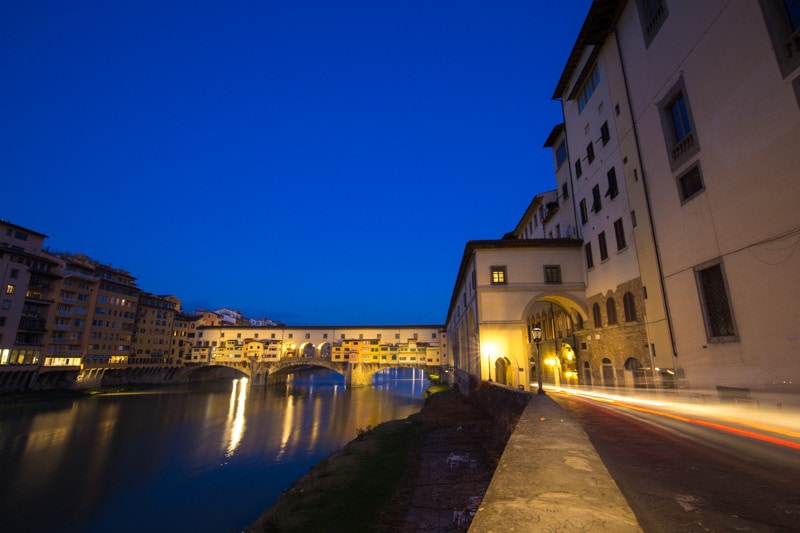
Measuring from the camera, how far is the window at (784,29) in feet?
38.8

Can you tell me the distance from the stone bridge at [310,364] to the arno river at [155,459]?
28.3 metres

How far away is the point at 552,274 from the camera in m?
28.4

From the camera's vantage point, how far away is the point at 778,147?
40.4 ft

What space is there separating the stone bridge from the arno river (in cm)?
2831

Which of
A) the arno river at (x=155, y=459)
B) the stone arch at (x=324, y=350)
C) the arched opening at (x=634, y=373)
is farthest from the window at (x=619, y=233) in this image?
the stone arch at (x=324, y=350)

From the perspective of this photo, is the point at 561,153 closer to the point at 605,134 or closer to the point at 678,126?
the point at 605,134

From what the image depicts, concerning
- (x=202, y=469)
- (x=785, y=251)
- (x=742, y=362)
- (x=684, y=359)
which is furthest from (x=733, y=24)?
(x=202, y=469)

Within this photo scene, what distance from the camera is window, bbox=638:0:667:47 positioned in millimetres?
17953

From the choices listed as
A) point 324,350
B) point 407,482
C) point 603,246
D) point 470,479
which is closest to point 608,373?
point 603,246

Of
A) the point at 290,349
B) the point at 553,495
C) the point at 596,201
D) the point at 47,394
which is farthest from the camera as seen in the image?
the point at 290,349

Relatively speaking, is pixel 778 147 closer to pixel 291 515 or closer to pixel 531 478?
pixel 531 478

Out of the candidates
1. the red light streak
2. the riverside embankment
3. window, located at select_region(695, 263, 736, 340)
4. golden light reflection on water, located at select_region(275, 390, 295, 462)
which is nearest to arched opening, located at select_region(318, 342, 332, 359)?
golden light reflection on water, located at select_region(275, 390, 295, 462)

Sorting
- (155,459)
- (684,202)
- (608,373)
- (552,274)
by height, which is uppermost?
(684,202)

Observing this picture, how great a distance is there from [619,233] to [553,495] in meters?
23.8
